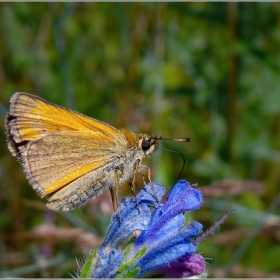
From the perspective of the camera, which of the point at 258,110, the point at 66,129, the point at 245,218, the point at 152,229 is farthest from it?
the point at 258,110

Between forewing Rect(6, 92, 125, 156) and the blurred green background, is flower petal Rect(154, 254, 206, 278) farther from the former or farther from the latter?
the blurred green background

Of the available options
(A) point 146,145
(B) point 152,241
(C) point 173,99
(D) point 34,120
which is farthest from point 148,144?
(C) point 173,99

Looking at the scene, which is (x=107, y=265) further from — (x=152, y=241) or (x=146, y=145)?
(x=146, y=145)

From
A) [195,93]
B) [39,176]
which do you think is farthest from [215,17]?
[39,176]

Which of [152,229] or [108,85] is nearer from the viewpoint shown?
[152,229]

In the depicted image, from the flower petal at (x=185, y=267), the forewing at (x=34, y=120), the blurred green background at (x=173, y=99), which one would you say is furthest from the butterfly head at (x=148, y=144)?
the blurred green background at (x=173, y=99)

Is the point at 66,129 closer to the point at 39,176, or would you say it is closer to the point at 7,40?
the point at 39,176
